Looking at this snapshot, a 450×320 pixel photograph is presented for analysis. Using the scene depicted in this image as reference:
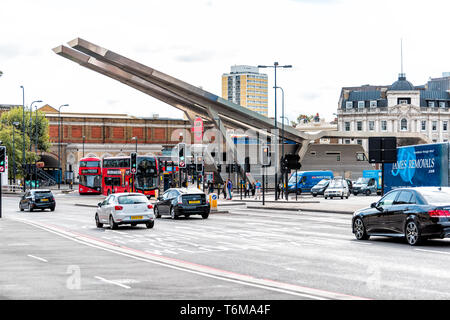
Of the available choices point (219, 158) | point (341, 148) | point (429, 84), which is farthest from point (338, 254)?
point (429, 84)

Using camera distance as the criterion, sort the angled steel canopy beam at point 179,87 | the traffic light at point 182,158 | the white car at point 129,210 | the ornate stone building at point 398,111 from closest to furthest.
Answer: the white car at point 129,210, the traffic light at point 182,158, the angled steel canopy beam at point 179,87, the ornate stone building at point 398,111

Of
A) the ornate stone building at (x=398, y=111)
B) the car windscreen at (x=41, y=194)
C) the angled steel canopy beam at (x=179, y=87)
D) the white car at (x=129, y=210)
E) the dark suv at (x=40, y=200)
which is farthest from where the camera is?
the ornate stone building at (x=398, y=111)

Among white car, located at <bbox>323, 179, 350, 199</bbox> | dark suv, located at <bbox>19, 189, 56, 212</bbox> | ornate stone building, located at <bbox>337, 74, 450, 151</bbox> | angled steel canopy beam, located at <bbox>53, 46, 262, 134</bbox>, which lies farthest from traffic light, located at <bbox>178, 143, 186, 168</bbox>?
ornate stone building, located at <bbox>337, 74, 450, 151</bbox>

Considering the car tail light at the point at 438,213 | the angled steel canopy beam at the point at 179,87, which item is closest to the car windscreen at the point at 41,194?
the angled steel canopy beam at the point at 179,87

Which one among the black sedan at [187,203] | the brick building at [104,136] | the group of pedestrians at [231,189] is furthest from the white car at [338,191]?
the brick building at [104,136]

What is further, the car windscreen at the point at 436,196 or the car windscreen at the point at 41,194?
the car windscreen at the point at 41,194

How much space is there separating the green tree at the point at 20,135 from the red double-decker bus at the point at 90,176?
1556cm

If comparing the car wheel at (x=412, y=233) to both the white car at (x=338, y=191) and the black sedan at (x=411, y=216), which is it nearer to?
the black sedan at (x=411, y=216)

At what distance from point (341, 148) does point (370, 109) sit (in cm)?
3632

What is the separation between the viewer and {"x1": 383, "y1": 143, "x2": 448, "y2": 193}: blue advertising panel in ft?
101

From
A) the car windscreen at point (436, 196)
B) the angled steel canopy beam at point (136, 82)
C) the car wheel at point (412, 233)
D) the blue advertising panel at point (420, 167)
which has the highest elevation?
the angled steel canopy beam at point (136, 82)

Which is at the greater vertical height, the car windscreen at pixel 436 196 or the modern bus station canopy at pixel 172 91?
the modern bus station canopy at pixel 172 91

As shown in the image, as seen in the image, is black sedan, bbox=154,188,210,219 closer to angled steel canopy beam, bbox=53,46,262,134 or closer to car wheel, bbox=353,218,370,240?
car wheel, bbox=353,218,370,240

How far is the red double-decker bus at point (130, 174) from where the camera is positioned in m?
61.2
